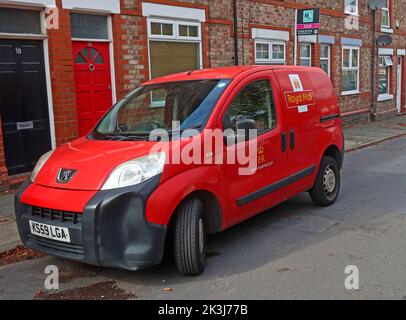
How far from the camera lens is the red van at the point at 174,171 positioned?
3.82 meters

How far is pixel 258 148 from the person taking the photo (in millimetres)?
4930

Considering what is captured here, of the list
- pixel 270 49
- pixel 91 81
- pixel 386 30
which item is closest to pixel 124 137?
pixel 91 81

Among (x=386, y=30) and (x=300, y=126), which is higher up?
(x=386, y=30)

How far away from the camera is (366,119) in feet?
62.1

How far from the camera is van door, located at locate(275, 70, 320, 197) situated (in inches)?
219

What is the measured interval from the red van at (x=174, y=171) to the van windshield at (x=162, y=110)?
0.01 m

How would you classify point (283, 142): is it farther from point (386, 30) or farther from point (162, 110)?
point (386, 30)

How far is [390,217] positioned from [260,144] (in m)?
2.27

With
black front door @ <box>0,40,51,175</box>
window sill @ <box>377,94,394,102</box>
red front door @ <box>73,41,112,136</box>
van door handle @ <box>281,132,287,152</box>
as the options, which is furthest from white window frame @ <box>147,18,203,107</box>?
window sill @ <box>377,94,394,102</box>

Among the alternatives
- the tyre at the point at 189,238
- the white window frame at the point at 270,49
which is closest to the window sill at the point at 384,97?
the white window frame at the point at 270,49

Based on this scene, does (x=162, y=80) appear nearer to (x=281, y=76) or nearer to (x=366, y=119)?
(x=281, y=76)

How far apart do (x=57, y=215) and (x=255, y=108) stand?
241 cm

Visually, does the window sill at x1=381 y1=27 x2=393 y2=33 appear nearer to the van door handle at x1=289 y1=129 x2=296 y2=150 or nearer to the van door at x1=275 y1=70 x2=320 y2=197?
the van door at x1=275 y1=70 x2=320 y2=197
